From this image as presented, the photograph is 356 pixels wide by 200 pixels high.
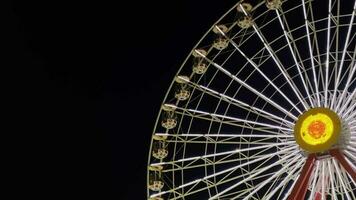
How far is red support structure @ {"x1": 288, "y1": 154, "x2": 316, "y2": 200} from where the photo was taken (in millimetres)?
17642

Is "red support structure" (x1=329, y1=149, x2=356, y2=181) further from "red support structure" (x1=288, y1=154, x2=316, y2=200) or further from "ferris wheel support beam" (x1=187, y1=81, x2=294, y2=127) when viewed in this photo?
"ferris wheel support beam" (x1=187, y1=81, x2=294, y2=127)

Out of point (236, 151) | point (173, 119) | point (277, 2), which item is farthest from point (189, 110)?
point (277, 2)

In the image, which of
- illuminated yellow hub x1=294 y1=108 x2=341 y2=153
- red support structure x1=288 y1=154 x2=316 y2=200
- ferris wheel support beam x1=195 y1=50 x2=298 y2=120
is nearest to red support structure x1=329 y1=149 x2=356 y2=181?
illuminated yellow hub x1=294 y1=108 x2=341 y2=153

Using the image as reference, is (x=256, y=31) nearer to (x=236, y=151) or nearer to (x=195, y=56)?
(x=195, y=56)

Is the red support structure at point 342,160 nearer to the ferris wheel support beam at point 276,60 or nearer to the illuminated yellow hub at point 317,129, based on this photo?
the illuminated yellow hub at point 317,129

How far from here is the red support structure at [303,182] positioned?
695 inches

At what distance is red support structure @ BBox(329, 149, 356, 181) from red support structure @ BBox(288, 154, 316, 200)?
524mm

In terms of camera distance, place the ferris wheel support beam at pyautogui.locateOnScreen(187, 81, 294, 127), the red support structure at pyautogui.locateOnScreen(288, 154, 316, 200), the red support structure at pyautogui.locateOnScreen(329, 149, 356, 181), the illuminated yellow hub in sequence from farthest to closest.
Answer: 1. the ferris wheel support beam at pyautogui.locateOnScreen(187, 81, 294, 127)
2. the illuminated yellow hub
3. the red support structure at pyautogui.locateOnScreen(288, 154, 316, 200)
4. the red support structure at pyautogui.locateOnScreen(329, 149, 356, 181)

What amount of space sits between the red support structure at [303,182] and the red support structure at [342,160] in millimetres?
524

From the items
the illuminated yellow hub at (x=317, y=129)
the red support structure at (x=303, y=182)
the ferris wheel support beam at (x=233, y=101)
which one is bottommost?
the red support structure at (x=303, y=182)

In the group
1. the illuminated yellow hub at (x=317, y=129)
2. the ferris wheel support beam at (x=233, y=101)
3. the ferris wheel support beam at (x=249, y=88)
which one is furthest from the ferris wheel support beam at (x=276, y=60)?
the ferris wheel support beam at (x=233, y=101)

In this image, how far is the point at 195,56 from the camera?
70.8 feet

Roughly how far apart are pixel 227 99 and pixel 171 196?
3229 mm

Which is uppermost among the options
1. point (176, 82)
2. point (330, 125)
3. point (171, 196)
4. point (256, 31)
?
point (256, 31)
